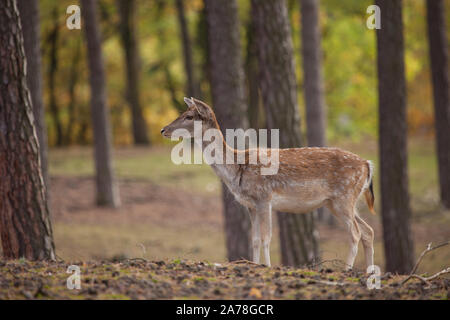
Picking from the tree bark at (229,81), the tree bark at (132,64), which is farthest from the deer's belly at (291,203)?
the tree bark at (132,64)

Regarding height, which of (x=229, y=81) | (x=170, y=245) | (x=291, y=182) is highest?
(x=229, y=81)

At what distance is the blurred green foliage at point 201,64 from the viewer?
23594 mm

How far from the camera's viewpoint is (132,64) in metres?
29.3

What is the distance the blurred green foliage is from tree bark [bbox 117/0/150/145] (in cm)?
163

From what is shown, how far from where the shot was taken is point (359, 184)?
299 inches

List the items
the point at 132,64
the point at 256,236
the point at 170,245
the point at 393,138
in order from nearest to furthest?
the point at 256,236 → the point at 393,138 → the point at 170,245 → the point at 132,64

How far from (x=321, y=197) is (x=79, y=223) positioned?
9.89 meters

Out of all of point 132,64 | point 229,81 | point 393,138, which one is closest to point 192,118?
point 229,81

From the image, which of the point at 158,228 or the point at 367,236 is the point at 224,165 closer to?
the point at 367,236

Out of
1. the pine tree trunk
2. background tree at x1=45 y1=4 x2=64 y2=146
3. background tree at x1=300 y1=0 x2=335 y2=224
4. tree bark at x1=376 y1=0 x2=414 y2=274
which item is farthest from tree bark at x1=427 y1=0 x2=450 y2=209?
background tree at x1=45 y1=4 x2=64 y2=146

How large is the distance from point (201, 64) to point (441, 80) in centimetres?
1532

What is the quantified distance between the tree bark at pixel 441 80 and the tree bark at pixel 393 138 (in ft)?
19.3

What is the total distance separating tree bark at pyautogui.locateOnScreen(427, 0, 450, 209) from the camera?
637 inches
